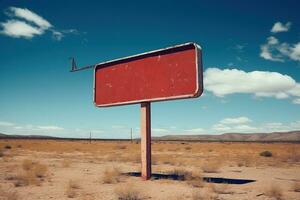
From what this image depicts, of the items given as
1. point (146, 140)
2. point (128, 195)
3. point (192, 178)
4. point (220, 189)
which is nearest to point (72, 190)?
point (128, 195)

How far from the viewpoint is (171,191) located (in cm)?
1019

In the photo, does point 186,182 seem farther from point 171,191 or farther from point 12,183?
point 12,183

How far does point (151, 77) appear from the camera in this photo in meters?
12.5

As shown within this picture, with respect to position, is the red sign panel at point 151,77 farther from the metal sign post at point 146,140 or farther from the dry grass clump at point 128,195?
the dry grass clump at point 128,195

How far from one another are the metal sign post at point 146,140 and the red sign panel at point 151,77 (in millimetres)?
436

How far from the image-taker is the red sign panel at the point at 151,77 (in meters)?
11.1

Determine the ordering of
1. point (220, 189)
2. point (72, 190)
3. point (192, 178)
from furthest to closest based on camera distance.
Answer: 1. point (192, 178)
2. point (220, 189)
3. point (72, 190)

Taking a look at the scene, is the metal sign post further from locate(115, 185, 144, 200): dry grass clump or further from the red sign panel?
locate(115, 185, 144, 200): dry grass clump

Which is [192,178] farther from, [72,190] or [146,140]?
[72,190]

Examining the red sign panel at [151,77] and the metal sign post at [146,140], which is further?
the metal sign post at [146,140]

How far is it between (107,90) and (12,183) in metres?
5.50

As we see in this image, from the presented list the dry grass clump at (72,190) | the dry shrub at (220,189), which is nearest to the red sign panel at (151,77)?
the dry shrub at (220,189)

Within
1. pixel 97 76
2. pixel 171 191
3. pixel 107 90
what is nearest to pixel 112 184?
pixel 171 191

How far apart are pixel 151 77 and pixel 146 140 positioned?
8.39 ft
